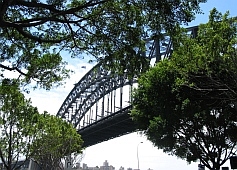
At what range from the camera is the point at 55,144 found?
42.2 metres

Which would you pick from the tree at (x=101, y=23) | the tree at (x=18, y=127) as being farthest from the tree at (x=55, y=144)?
the tree at (x=101, y=23)

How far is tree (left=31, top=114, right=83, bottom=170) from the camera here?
3975 cm

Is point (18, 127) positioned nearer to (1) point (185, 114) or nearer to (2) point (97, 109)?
(1) point (185, 114)

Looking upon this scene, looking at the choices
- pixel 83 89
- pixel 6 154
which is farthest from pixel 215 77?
pixel 83 89

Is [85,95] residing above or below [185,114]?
above

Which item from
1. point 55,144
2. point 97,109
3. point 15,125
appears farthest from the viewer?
point 97,109

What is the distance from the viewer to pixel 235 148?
24.6 m

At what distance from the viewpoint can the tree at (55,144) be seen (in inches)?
1565

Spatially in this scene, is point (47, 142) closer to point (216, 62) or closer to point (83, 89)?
point (216, 62)

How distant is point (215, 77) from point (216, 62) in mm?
1617

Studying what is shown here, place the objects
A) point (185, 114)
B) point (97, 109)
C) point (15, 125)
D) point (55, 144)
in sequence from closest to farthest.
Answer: point (185, 114) < point (15, 125) < point (55, 144) < point (97, 109)

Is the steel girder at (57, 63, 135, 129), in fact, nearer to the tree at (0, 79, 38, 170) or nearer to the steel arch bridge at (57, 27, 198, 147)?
the steel arch bridge at (57, 27, 198, 147)

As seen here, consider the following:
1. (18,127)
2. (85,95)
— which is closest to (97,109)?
(85,95)

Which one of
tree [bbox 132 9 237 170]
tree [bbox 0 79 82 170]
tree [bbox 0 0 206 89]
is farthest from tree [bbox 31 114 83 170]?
tree [bbox 0 0 206 89]
